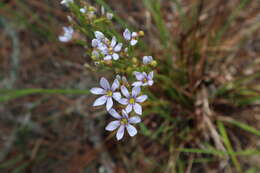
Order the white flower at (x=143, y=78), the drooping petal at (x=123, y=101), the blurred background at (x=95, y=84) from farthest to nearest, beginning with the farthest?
the blurred background at (x=95, y=84) → the white flower at (x=143, y=78) → the drooping petal at (x=123, y=101)

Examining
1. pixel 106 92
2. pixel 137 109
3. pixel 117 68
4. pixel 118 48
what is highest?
pixel 118 48

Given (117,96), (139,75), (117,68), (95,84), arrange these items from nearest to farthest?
(117,96) → (139,75) → (117,68) → (95,84)

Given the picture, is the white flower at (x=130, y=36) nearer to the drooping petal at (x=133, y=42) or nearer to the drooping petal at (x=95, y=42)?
the drooping petal at (x=133, y=42)

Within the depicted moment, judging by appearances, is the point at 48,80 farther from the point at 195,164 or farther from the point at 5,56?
the point at 195,164

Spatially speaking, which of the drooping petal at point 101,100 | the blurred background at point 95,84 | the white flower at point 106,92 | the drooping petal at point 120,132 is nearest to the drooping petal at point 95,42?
the white flower at point 106,92

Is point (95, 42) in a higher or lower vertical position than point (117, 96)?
higher

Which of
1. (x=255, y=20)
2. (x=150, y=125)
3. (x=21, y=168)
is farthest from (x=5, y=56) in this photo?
Answer: (x=255, y=20)

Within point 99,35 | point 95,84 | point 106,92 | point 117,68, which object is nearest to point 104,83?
point 106,92

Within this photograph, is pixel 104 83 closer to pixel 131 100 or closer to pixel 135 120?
pixel 131 100
